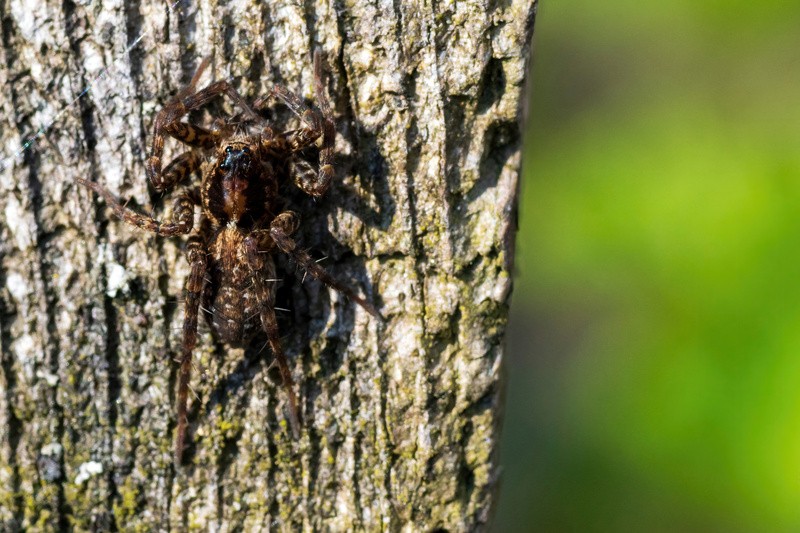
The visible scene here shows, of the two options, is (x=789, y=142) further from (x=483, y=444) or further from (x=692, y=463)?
(x=483, y=444)

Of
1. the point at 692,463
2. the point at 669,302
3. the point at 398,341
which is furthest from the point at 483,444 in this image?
the point at 669,302

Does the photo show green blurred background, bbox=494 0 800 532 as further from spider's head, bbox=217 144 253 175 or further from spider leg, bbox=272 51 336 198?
spider's head, bbox=217 144 253 175

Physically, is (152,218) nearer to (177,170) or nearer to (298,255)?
(177,170)

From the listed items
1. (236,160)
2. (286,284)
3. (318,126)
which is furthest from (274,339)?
(318,126)


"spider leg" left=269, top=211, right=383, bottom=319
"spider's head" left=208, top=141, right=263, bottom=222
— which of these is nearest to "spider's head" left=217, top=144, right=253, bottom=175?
"spider's head" left=208, top=141, right=263, bottom=222

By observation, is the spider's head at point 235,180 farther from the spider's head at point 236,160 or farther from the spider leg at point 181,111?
the spider leg at point 181,111

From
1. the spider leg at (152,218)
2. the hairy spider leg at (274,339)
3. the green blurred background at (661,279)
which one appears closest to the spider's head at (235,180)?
the spider leg at (152,218)
